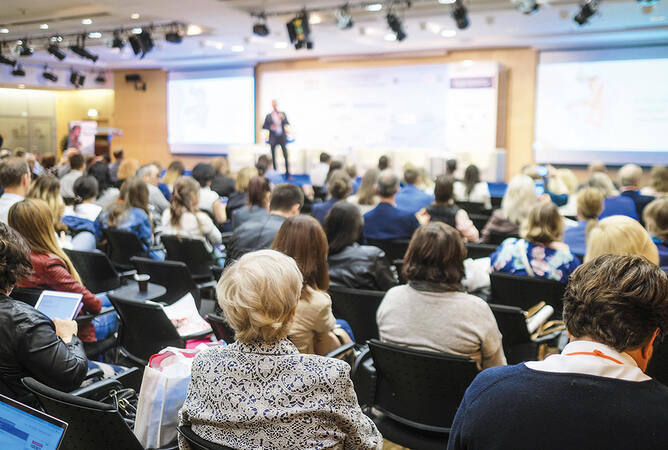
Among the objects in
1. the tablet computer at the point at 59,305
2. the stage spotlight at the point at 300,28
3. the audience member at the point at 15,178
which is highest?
the stage spotlight at the point at 300,28

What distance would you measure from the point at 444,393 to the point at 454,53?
38.9 ft

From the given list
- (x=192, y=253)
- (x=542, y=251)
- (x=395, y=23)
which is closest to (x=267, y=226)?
(x=192, y=253)

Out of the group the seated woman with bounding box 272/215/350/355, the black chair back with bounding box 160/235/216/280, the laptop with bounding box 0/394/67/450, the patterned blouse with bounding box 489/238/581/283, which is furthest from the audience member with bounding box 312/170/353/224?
the laptop with bounding box 0/394/67/450

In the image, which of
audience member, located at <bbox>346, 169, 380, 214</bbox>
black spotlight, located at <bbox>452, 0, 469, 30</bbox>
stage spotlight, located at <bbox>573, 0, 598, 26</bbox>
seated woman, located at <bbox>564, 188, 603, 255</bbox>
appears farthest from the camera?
black spotlight, located at <bbox>452, 0, 469, 30</bbox>

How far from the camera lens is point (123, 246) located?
5051 millimetres

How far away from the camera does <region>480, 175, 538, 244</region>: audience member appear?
5.16 metres

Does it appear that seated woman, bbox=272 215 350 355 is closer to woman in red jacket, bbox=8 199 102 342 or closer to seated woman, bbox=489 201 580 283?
woman in red jacket, bbox=8 199 102 342

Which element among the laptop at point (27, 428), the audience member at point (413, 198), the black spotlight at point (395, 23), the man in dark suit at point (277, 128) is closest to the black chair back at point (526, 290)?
the laptop at point (27, 428)

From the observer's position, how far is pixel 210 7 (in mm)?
9266

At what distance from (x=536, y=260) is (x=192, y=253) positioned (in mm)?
2776

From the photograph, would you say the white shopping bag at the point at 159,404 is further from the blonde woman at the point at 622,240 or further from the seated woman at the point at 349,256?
the blonde woman at the point at 622,240

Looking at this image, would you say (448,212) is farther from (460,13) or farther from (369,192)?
(460,13)

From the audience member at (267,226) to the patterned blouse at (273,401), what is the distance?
235 cm

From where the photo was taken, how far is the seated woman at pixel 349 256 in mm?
3518
